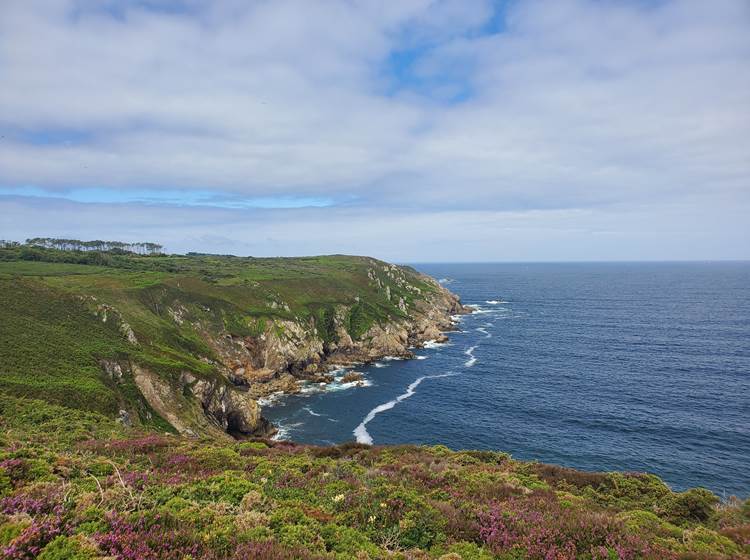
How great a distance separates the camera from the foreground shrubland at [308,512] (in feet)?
35.3

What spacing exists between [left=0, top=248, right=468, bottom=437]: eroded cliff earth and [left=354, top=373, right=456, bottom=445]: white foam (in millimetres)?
15327

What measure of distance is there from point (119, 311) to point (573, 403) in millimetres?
84553

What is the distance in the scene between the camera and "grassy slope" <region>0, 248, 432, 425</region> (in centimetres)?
4409

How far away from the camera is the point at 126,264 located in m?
132

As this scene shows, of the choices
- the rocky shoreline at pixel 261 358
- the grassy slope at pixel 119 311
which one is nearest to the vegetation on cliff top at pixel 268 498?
the grassy slope at pixel 119 311

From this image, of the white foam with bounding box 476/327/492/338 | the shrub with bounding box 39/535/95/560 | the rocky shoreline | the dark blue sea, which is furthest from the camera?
the white foam with bounding box 476/327/492/338

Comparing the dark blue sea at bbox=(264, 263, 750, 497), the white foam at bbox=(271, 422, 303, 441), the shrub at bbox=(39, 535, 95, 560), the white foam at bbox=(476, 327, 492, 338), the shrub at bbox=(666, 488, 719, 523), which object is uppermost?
the shrub at bbox=(39, 535, 95, 560)

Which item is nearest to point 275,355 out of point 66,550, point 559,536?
point 559,536

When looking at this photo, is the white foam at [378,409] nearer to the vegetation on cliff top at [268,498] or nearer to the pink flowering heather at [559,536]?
the vegetation on cliff top at [268,498]

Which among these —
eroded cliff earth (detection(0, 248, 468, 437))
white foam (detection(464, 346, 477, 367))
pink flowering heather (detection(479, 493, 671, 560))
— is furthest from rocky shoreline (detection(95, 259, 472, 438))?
pink flowering heather (detection(479, 493, 671, 560))

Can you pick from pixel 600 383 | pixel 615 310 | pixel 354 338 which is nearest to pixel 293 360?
pixel 354 338

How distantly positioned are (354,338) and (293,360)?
26.3m

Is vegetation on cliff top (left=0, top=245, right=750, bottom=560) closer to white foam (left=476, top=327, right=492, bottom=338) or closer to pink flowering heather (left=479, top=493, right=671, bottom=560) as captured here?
pink flowering heather (left=479, top=493, right=671, bottom=560)

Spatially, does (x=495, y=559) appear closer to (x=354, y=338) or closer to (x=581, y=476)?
(x=581, y=476)
